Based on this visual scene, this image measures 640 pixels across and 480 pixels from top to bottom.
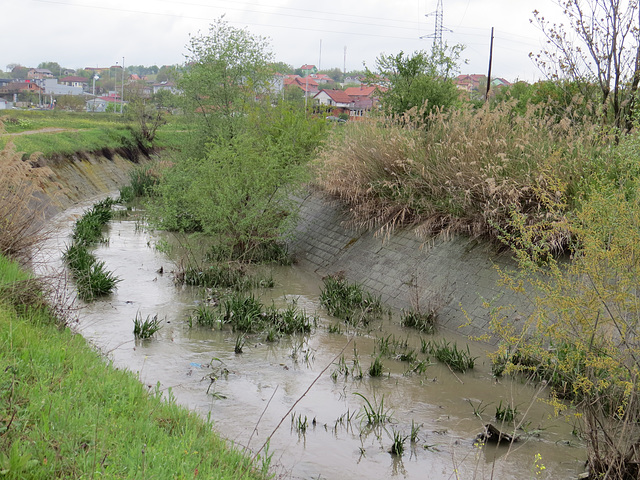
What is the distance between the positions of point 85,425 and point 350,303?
735 cm

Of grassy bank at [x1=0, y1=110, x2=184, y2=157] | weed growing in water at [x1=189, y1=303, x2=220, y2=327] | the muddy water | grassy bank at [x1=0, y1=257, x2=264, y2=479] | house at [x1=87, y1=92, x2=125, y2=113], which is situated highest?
house at [x1=87, y1=92, x2=125, y2=113]

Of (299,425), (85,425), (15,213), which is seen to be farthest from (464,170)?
(85,425)

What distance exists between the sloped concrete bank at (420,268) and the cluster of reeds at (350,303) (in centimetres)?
47

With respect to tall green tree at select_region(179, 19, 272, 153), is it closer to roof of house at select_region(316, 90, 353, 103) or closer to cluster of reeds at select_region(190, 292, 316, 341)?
cluster of reeds at select_region(190, 292, 316, 341)

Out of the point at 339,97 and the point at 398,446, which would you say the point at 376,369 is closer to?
the point at 398,446

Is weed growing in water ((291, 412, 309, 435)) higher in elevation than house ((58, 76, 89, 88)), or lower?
lower

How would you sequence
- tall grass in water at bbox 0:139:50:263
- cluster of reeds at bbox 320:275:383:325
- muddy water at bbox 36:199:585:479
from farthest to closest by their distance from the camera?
1. cluster of reeds at bbox 320:275:383:325
2. tall grass in water at bbox 0:139:50:263
3. muddy water at bbox 36:199:585:479

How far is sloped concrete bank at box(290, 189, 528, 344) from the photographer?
10.5 m

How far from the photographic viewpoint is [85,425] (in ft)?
15.0

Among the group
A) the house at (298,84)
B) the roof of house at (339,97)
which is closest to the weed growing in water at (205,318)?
the house at (298,84)

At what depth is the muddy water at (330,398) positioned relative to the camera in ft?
20.0

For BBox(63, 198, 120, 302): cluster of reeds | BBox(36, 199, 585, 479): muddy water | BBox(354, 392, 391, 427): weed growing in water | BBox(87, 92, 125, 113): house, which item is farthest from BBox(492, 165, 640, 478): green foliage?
BBox(87, 92, 125, 113): house

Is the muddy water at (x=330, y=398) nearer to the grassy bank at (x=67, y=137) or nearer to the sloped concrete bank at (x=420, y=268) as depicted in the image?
the sloped concrete bank at (x=420, y=268)

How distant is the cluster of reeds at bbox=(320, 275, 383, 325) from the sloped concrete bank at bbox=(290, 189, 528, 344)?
466mm
